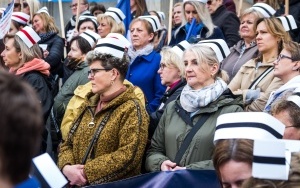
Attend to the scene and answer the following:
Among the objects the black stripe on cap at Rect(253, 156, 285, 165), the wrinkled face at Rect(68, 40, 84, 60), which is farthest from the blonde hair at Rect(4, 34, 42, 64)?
the black stripe on cap at Rect(253, 156, 285, 165)

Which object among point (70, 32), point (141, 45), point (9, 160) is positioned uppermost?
point (9, 160)

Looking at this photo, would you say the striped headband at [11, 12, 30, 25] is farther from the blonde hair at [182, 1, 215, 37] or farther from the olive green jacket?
the olive green jacket

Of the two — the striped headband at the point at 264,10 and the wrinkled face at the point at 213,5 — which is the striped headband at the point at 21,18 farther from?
the striped headband at the point at 264,10

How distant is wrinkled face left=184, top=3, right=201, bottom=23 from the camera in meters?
8.95

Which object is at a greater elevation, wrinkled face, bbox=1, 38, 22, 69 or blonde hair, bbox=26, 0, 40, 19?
wrinkled face, bbox=1, 38, 22, 69

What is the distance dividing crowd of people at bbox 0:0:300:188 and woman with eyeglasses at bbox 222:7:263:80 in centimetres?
1

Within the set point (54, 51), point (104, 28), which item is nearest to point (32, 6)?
point (54, 51)

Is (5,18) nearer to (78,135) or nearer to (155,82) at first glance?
(155,82)

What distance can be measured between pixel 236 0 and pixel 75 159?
800cm

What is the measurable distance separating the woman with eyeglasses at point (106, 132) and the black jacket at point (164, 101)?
27 centimetres

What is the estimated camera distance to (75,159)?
20.1ft

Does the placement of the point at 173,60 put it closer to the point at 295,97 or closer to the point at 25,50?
the point at 25,50

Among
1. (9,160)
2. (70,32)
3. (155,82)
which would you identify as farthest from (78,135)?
(70,32)

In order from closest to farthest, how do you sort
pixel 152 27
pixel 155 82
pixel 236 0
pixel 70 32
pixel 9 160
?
1. pixel 9 160
2. pixel 155 82
3. pixel 152 27
4. pixel 70 32
5. pixel 236 0
